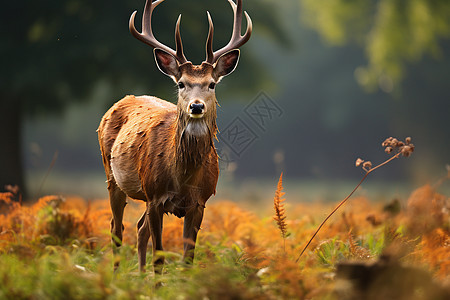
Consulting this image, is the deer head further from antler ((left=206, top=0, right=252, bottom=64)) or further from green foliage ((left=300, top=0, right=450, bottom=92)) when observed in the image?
green foliage ((left=300, top=0, right=450, bottom=92))

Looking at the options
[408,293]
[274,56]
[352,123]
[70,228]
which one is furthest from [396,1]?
[274,56]

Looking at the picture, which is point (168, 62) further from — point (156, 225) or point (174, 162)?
point (156, 225)

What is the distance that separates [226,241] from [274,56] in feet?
130

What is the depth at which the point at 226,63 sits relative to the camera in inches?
197

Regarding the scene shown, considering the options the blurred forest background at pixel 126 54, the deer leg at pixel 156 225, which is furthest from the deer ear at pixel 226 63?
the deer leg at pixel 156 225

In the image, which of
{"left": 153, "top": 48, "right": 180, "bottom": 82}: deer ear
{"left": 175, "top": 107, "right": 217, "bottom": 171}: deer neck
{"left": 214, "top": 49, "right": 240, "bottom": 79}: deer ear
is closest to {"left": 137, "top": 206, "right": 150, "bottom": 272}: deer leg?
{"left": 175, "top": 107, "right": 217, "bottom": 171}: deer neck

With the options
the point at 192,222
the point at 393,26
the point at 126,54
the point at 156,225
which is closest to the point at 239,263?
the point at 192,222

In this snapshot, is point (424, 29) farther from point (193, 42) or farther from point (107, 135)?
point (107, 135)

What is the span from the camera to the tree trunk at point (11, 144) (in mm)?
12704

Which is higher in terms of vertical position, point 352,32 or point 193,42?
point 352,32

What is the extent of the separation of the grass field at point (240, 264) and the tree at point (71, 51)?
238 inches

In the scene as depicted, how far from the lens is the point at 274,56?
44.9m

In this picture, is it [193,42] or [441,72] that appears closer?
[193,42]

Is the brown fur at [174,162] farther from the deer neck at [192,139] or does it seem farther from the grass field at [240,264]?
the grass field at [240,264]
